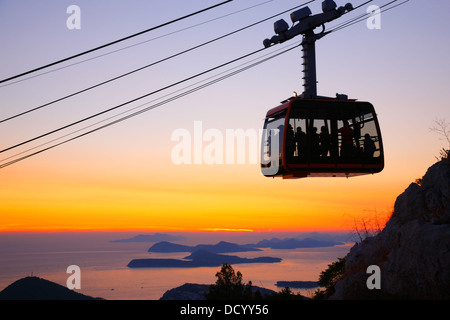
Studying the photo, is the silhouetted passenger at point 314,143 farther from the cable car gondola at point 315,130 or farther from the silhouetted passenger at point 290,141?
the silhouetted passenger at point 290,141

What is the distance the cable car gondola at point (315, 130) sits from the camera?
1616 centimetres

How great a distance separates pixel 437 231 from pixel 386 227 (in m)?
3.09

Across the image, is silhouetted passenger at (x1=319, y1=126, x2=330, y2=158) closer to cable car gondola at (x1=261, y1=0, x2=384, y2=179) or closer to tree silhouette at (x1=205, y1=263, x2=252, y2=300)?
cable car gondola at (x1=261, y1=0, x2=384, y2=179)

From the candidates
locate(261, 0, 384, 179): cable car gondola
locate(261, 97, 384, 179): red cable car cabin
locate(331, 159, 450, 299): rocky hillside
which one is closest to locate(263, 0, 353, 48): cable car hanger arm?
locate(261, 0, 384, 179): cable car gondola

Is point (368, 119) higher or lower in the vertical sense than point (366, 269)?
higher

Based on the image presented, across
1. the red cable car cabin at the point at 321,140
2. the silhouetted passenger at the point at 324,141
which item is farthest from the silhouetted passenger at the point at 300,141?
the silhouetted passenger at the point at 324,141

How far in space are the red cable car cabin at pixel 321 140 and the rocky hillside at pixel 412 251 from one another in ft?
6.49

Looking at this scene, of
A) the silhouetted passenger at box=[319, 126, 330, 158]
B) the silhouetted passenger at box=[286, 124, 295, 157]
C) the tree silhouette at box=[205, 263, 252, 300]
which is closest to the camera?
the silhouetted passenger at box=[286, 124, 295, 157]

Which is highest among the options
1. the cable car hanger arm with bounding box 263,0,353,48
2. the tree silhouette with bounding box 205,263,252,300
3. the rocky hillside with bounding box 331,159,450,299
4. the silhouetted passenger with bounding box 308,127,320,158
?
the cable car hanger arm with bounding box 263,0,353,48

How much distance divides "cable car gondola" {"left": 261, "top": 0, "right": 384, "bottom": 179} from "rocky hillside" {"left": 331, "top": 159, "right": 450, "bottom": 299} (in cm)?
201

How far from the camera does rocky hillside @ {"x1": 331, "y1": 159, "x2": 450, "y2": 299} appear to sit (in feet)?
48.4
